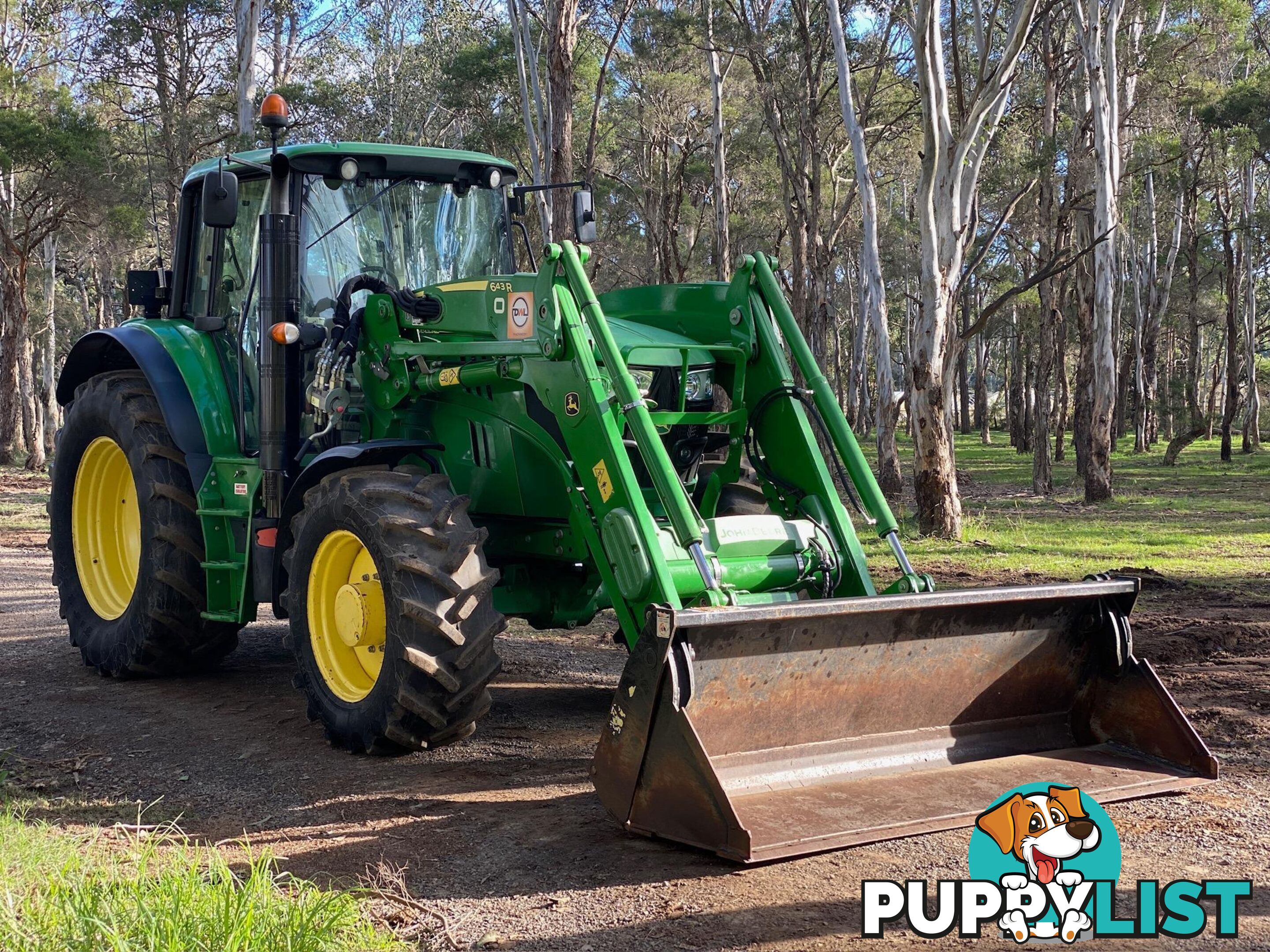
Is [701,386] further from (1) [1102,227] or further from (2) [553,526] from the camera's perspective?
(1) [1102,227]

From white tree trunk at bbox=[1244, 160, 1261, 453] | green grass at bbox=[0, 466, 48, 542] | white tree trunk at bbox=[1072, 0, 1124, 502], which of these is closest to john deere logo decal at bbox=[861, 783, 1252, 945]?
green grass at bbox=[0, 466, 48, 542]

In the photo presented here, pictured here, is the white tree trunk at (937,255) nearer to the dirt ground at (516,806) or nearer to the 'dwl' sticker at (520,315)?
the dirt ground at (516,806)

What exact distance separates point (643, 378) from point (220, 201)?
2191 mm

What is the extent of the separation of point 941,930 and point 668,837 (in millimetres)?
983

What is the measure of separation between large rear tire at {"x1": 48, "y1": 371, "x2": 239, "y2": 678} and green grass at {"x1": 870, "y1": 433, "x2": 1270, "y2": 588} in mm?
5887

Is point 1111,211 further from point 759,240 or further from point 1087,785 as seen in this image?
point 759,240

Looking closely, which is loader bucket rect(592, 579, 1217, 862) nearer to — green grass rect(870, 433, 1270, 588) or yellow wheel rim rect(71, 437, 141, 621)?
yellow wheel rim rect(71, 437, 141, 621)

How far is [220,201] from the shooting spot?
6.05 meters

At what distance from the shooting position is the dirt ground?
388 cm

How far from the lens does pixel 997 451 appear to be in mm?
38875

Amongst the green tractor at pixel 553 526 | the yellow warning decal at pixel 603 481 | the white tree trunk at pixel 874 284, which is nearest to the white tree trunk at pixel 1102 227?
the white tree trunk at pixel 874 284

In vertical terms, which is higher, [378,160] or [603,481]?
[378,160]

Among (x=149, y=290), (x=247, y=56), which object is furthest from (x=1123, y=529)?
(x=247, y=56)

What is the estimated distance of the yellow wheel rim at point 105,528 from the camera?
8.02 metres
